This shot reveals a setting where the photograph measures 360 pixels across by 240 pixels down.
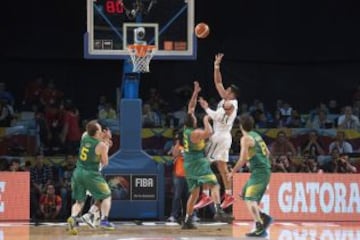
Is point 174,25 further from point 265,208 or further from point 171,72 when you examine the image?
point 171,72

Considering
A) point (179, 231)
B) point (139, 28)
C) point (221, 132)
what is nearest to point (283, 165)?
point (221, 132)

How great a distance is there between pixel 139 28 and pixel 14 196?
4172 millimetres

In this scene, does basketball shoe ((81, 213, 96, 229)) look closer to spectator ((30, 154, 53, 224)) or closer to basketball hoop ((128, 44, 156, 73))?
spectator ((30, 154, 53, 224))

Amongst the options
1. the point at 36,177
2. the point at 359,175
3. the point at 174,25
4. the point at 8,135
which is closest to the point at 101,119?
the point at 8,135

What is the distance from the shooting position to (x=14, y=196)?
1773cm

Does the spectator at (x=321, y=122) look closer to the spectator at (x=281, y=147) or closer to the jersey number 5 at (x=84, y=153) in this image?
the spectator at (x=281, y=147)

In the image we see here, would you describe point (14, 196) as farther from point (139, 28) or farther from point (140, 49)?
point (139, 28)

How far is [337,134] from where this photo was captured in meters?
21.5

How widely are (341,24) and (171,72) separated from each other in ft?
16.7

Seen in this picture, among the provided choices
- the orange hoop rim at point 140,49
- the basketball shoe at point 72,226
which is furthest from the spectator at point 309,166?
the basketball shoe at point 72,226

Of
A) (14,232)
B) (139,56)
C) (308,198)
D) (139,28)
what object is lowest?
(14,232)

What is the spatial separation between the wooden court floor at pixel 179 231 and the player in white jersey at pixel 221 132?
64 centimetres

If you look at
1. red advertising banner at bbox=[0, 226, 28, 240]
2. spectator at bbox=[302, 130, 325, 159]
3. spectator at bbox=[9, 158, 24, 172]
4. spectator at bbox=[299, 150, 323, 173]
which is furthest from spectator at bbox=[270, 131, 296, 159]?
red advertising banner at bbox=[0, 226, 28, 240]

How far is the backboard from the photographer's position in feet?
57.3
